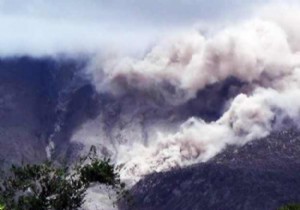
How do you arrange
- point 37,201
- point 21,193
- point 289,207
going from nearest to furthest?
point 37,201
point 21,193
point 289,207

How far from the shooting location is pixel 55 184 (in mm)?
47812

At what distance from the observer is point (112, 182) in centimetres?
4759

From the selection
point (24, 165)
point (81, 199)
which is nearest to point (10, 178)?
Answer: point (24, 165)

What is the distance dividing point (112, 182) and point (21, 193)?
A: 22.6 feet

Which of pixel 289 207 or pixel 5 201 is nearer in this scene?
pixel 5 201

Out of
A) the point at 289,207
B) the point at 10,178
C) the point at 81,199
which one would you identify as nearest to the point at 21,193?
the point at 10,178

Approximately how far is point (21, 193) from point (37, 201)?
346 cm

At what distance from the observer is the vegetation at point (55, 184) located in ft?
156

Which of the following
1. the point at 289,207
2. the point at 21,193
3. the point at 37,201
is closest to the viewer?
the point at 37,201

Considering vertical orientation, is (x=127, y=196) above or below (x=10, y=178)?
below

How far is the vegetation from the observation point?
47.4 meters

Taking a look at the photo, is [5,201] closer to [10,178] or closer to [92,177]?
[10,178]

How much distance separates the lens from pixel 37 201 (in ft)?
155

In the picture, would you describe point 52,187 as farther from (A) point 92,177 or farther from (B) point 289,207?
(B) point 289,207
